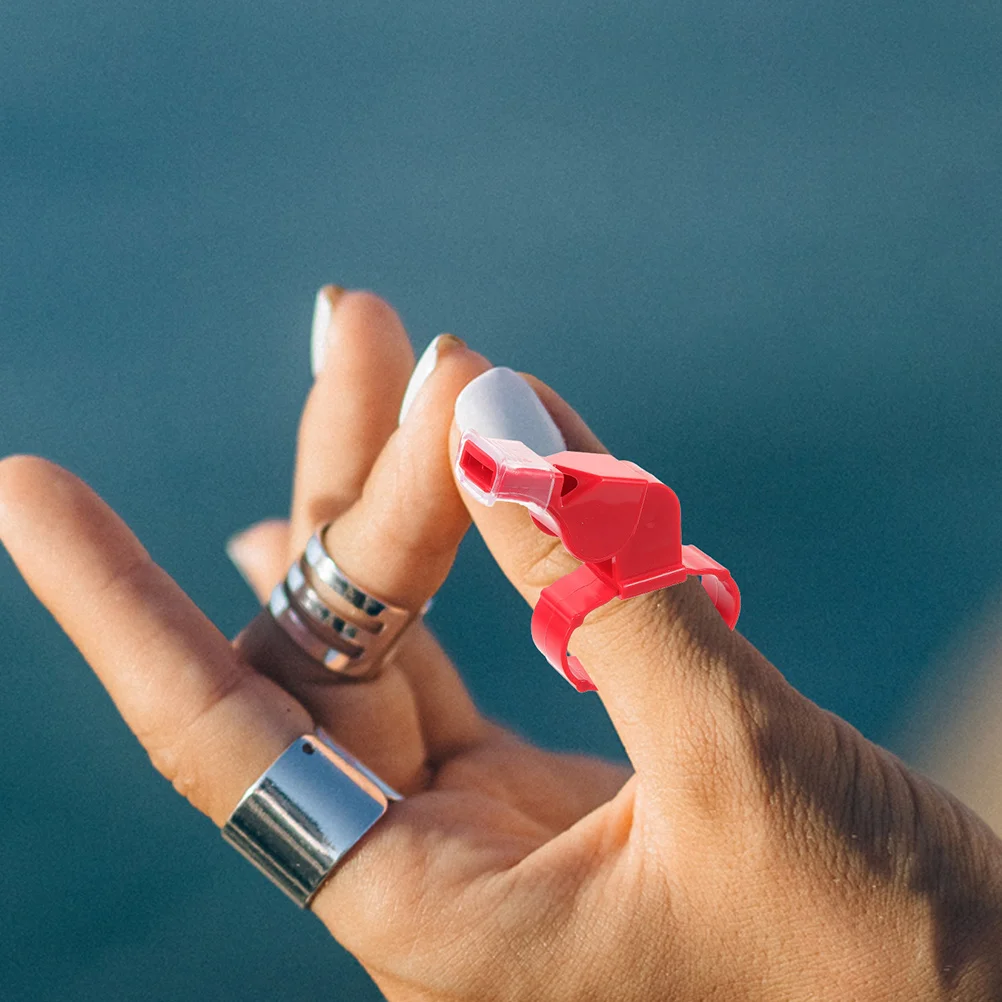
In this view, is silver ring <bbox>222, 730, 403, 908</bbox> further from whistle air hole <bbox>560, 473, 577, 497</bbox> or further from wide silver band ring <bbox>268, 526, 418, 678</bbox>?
whistle air hole <bbox>560, 473, 577, 497</bbox>

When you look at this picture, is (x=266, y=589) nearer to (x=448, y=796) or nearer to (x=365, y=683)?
(x=365, y=683)

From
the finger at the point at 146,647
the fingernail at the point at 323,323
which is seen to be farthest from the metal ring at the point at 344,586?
the fingernail at the point at 323,323

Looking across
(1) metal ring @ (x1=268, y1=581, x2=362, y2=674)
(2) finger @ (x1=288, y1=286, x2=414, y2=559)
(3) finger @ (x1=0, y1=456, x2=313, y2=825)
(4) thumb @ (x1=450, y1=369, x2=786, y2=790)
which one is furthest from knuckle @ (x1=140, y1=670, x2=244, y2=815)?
(2) finger @ (x1=288, y1=286, x2=414, y2=559)

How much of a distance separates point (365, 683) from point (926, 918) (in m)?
0.58

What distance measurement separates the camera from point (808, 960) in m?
0.78

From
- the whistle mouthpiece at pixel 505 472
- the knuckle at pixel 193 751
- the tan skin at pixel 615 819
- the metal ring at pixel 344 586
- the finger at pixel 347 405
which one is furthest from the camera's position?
the finger at pixel 347 405

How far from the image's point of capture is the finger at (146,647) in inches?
34.3

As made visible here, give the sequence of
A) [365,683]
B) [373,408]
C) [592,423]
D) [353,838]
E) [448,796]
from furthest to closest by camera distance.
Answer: [592,423], [373,408], [365,683], [448,796], [353,838]

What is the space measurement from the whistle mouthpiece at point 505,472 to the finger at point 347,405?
598mm

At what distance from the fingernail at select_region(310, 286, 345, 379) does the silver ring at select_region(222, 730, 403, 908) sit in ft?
2.02

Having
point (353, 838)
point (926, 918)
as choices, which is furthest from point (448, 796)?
point (926, 918)

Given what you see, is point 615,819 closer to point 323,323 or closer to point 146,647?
point 146,647

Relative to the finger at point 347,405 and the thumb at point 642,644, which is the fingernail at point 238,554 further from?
the thumb at point 642,644

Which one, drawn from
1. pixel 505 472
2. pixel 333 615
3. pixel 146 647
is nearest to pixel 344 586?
pixel 333 615
